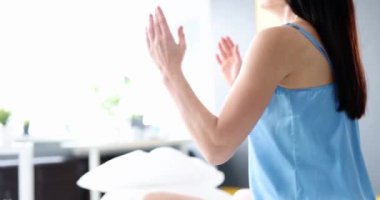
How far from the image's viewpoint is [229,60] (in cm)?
121

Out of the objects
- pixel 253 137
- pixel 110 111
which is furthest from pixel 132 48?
pixel 253 137

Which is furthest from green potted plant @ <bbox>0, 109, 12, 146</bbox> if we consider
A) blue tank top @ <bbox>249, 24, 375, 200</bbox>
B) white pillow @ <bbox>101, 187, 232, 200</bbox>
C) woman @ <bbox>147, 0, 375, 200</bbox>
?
blue tank top @ <bbox>249, 24, 375, 200</bbox>

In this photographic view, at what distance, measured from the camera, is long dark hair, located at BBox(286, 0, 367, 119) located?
86 cm

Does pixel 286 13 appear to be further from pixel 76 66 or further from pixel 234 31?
pixel 234 31

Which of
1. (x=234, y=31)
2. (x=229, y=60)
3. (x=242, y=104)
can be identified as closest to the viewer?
(x=242, y=104)

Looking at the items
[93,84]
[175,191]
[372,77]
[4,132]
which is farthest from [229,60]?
[93,84]

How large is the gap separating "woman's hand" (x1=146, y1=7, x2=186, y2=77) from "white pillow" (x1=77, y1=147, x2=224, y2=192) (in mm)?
1045

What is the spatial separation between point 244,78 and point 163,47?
0.18 m

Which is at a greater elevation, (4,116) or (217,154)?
(217,154)

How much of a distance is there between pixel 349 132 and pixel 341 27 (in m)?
0.21

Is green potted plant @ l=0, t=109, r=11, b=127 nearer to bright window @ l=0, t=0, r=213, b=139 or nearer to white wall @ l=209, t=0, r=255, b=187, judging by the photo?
bright window @ l=0, t=0, r=213, b=139

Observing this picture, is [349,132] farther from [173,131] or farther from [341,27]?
[173,131]

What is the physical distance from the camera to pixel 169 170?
190 centimetres

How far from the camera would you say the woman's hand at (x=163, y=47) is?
2.83 feet
